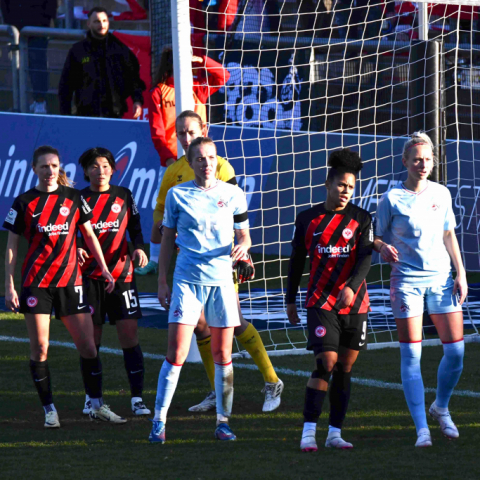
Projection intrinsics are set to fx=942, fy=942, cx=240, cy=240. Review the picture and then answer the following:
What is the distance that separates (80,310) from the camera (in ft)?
18.6

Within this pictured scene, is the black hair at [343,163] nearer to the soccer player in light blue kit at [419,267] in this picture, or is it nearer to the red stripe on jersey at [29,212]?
the soccer player in light blue kit at [419,267]

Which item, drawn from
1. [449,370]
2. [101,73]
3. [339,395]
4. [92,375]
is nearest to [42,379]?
[92,375]

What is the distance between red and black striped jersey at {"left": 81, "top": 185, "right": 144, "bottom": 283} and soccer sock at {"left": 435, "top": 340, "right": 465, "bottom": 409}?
2025mm

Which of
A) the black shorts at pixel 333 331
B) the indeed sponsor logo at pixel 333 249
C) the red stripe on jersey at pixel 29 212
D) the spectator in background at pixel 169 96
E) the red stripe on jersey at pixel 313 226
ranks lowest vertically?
the black shorts at pixel 333 331

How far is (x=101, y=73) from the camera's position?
41.3ft

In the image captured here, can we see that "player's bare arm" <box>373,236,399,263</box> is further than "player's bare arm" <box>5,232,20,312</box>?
No

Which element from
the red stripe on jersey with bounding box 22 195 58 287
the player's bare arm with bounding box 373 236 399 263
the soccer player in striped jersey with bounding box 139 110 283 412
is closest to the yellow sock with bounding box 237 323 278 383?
the soccer player in striped jersey with bounding box 139 110 283 412

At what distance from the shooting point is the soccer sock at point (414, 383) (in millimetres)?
5172

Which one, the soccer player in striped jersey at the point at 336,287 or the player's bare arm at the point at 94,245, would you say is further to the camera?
the player's bare arm at the point at 94,245

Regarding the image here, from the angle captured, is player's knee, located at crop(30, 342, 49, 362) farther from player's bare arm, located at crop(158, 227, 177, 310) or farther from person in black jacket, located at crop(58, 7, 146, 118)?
person in black jacket, located at crop(58, 7, 146, 118)

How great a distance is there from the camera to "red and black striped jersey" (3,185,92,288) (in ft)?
18.4

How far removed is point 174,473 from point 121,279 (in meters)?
1.67

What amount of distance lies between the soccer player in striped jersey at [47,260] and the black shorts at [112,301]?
0.86 feet

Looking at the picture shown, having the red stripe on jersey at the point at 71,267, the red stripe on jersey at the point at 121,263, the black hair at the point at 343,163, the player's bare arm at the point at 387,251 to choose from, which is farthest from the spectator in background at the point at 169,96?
the player's bare arm at the point at 387,251
